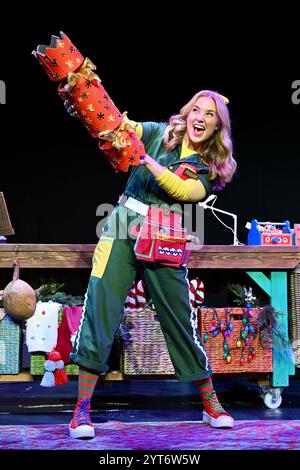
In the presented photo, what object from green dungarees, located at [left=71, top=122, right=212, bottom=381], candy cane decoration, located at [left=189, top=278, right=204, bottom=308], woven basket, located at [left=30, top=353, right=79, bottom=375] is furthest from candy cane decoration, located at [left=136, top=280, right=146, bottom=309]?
green dungarees, located at [left=71, top=122, right=212, bottom=381]

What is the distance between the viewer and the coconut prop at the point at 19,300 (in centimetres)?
296

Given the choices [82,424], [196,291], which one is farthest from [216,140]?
[82,424]

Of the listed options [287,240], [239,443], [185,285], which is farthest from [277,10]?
[239,443]

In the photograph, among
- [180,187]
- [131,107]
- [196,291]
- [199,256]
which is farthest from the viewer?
[131,107]

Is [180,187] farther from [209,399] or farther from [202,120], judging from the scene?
[209,399]

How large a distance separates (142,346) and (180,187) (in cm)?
100

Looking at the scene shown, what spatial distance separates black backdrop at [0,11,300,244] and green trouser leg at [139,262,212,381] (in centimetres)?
231

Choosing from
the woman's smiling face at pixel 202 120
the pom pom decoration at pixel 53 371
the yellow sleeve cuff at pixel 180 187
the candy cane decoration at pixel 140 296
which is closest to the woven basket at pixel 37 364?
the pom pom decoration at pixel 53 371

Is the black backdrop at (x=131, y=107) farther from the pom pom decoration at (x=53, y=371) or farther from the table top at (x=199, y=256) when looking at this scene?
the pom pom decoration at (x=53, y=371)

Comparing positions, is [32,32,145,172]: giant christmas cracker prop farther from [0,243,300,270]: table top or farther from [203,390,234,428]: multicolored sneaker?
[203,390,234,428]: multicolored sneaker

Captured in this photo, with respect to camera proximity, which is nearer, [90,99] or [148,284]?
[90,99]

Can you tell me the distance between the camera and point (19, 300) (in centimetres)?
296

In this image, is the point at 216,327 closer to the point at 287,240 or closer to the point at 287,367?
the point at 287,367

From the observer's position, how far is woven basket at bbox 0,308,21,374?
3.08 m
